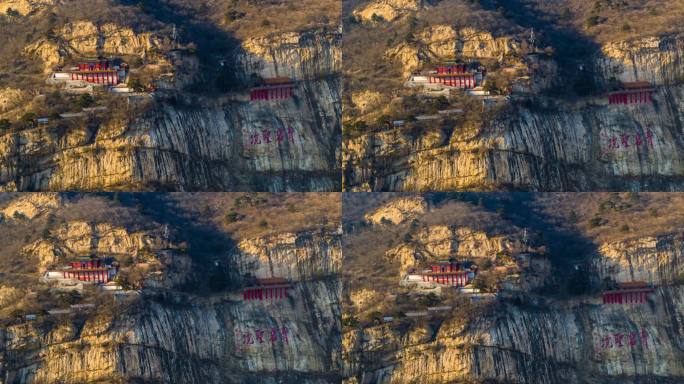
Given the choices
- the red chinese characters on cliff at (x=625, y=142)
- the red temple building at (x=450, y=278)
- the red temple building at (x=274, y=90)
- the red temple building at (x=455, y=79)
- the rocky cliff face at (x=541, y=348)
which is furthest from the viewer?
the red chinese characters on cliff at (x=625, y=142)

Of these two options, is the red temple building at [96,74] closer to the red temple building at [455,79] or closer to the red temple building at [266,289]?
the red temple building at [266,289]

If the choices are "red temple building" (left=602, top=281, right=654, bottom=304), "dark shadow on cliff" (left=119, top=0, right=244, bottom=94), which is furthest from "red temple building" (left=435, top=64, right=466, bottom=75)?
"red temple building" (left=602, top=281, right=654, bottom=304)

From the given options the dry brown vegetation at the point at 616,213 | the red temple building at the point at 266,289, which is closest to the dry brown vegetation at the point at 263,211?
the red temple building at the point at 266,289

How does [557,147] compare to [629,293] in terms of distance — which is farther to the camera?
[557,147]

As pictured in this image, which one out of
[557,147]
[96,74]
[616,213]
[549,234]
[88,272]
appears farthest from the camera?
[616,213]

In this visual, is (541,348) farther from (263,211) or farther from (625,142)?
(263,211)

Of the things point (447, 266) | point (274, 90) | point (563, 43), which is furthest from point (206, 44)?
point (563, 43)

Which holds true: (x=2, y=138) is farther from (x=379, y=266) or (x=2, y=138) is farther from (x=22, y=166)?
(x=379, y=266)
